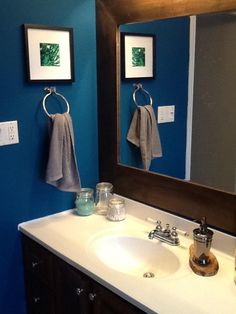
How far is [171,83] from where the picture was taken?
165 centimetres

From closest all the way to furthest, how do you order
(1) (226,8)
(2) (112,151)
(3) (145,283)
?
(3) (145,283) < (1) (226,8) < (2) (112,151)

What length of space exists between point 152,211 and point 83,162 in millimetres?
463

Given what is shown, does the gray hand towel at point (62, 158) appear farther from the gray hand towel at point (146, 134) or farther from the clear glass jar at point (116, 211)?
the gray hand towel at point (146, 134)

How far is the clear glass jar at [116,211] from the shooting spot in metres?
1.80

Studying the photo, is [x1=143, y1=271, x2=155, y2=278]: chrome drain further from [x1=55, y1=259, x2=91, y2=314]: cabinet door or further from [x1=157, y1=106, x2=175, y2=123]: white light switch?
[x1=157, y1=106, x2=175, y2=123]: white light switch

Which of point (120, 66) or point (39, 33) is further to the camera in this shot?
point (120, 66)

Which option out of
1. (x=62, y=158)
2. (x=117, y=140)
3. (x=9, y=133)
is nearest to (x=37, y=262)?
(x=62, y=158)

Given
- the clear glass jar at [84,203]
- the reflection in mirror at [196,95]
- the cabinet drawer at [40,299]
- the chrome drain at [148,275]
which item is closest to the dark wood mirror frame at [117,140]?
the reflection in mirror at [196,95]

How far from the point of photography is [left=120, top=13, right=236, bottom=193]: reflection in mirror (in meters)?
1.43

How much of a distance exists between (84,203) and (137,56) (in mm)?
777

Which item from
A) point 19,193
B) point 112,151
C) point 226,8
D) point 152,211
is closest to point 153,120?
point 112,151

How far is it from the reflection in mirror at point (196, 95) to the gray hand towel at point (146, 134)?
3 centimetres

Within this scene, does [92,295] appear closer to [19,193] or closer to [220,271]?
[220,271]

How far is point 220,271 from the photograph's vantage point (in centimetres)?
135
